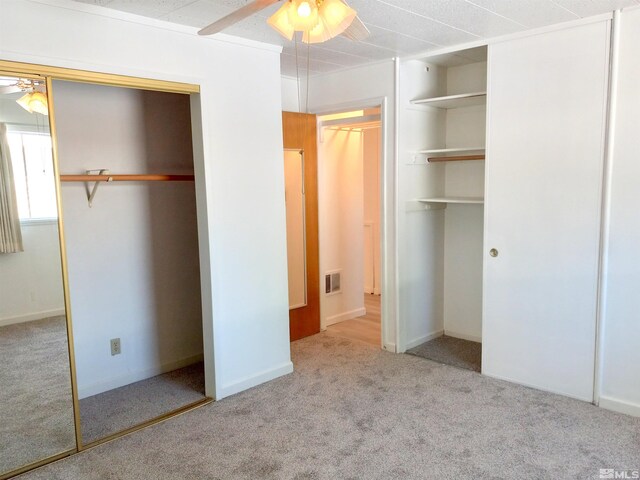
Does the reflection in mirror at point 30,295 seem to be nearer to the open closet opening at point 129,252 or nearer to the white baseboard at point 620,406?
the open closet opening at point 129,252

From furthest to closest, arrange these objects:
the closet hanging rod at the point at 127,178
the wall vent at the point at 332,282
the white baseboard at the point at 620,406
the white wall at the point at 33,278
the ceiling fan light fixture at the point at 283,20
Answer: the wall vent at the point at 332,282 < the closet hanging rod at the point at 127,178 < the white baseboard at the point at 620,406 < the white wall at the point at 33,278 < the ceiling fan light fixture at the point at 283,20

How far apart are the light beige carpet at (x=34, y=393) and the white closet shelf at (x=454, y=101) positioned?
3011 mm

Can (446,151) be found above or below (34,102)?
below

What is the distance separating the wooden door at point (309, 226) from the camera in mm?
4539

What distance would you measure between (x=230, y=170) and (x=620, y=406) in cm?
287

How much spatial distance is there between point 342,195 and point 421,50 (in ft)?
5.64

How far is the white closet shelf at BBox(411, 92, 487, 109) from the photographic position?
12.6 ft

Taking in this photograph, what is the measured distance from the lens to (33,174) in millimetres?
2615

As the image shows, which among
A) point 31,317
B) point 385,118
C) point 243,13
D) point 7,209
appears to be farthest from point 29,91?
point 385,118

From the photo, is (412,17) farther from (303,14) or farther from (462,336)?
(462,336)

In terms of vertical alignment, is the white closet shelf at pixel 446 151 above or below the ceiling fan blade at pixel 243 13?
below

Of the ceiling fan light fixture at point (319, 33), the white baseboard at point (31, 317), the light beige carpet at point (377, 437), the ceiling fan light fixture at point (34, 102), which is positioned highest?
the ceiling fan light fixture at point (319, 33)

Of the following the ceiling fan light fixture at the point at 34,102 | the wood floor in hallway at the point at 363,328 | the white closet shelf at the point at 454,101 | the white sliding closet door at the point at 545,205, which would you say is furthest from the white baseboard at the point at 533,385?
the ceiling fan light fixture at the point at 34,102

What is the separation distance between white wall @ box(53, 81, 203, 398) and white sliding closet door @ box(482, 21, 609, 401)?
2.30 m
